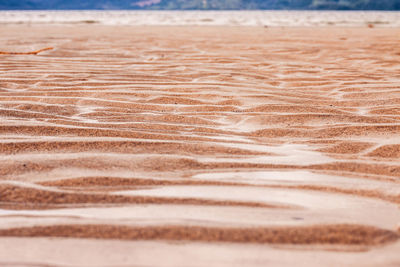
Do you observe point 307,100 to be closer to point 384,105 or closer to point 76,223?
point 384,105

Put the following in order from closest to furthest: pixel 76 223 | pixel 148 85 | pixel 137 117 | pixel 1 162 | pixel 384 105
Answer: pixel 76 223 < pixel 1 162 < pixel 137 117 < pixel 384 105 < pixel 148 85

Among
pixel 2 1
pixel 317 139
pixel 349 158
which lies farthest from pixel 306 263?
pixel 2 1

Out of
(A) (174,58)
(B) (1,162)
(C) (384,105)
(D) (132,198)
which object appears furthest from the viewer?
(A) (174,58)

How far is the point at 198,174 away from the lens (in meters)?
1.42

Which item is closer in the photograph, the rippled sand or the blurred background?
the rippled sand

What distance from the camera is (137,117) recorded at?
2.23m

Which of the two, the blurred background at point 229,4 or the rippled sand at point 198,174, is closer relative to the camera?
the rippled sand at point 198,174

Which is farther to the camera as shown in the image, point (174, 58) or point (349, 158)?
point (174, 58)

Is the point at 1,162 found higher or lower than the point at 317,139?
higher

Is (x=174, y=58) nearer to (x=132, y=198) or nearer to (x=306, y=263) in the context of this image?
(x=132, y=198)

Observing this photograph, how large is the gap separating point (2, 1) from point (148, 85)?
459 feet

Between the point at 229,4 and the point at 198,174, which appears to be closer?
the point at 198,174

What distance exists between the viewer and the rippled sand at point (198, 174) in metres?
0.98

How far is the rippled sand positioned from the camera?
3.20ft
